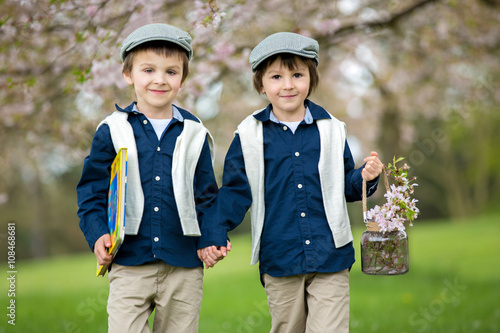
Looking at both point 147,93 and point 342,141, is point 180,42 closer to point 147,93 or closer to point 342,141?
point 147,93

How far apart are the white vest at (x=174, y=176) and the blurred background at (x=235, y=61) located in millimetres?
879

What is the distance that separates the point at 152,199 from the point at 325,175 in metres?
0.77

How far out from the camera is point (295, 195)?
2.61 meters

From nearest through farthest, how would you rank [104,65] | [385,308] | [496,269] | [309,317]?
[309,317]
[104,65]
[385,308]
[496,269]

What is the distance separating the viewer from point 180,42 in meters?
2.50

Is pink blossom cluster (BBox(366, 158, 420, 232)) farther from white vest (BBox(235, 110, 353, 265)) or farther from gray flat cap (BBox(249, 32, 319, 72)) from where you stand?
gray flat cap (BBox(249, 32, 319, 72))

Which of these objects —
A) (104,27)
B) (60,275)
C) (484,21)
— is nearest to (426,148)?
(484,21)

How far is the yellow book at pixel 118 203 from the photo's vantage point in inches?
88.5

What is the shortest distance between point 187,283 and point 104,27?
7.28 ft

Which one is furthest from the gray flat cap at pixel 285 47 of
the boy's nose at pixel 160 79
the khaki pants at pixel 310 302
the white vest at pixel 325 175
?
the khaki pants at pixel 310 302

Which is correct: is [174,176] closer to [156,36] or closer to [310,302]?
[156,36]

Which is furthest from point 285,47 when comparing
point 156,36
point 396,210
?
point 396,210

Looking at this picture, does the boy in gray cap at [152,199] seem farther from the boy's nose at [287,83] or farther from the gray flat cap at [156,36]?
the boy's nose at [287,83]

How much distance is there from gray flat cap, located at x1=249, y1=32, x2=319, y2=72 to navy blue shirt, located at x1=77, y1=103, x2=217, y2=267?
483mm
